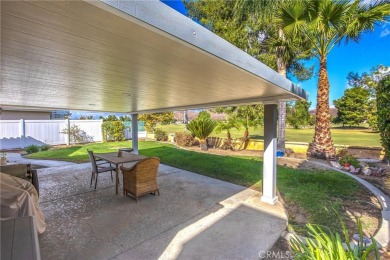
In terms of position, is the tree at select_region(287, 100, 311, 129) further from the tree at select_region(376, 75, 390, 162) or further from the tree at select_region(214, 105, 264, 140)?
the tree at select_region(376, 75, 390, 162)

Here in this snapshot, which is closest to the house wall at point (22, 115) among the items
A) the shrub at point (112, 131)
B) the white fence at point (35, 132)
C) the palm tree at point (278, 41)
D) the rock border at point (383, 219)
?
the white fence at point (35, 132)

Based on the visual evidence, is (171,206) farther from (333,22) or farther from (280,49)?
(280,49)

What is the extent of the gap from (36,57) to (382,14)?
8978mm

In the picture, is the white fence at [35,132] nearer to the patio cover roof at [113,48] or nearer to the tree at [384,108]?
the patio cover roof at [113,48]

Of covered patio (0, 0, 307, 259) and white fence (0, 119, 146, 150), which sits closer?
covered patio (0, 0, 307, 259)

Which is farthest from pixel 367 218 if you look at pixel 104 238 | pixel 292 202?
pixel 104 238

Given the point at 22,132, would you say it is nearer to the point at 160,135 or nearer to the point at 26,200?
the point at 160,135

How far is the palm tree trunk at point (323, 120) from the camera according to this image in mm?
8367

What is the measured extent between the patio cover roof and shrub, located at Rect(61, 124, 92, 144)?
1162 centimetres

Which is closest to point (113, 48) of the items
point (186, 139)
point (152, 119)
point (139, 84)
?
point (139, 84)

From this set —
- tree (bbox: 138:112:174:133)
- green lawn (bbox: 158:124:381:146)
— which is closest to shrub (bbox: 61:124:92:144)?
tree (bbox: 138:112:174:133)

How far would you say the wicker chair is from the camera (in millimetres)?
4383

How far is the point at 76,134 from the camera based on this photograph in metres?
14.2

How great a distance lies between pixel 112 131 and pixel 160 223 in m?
13.4
